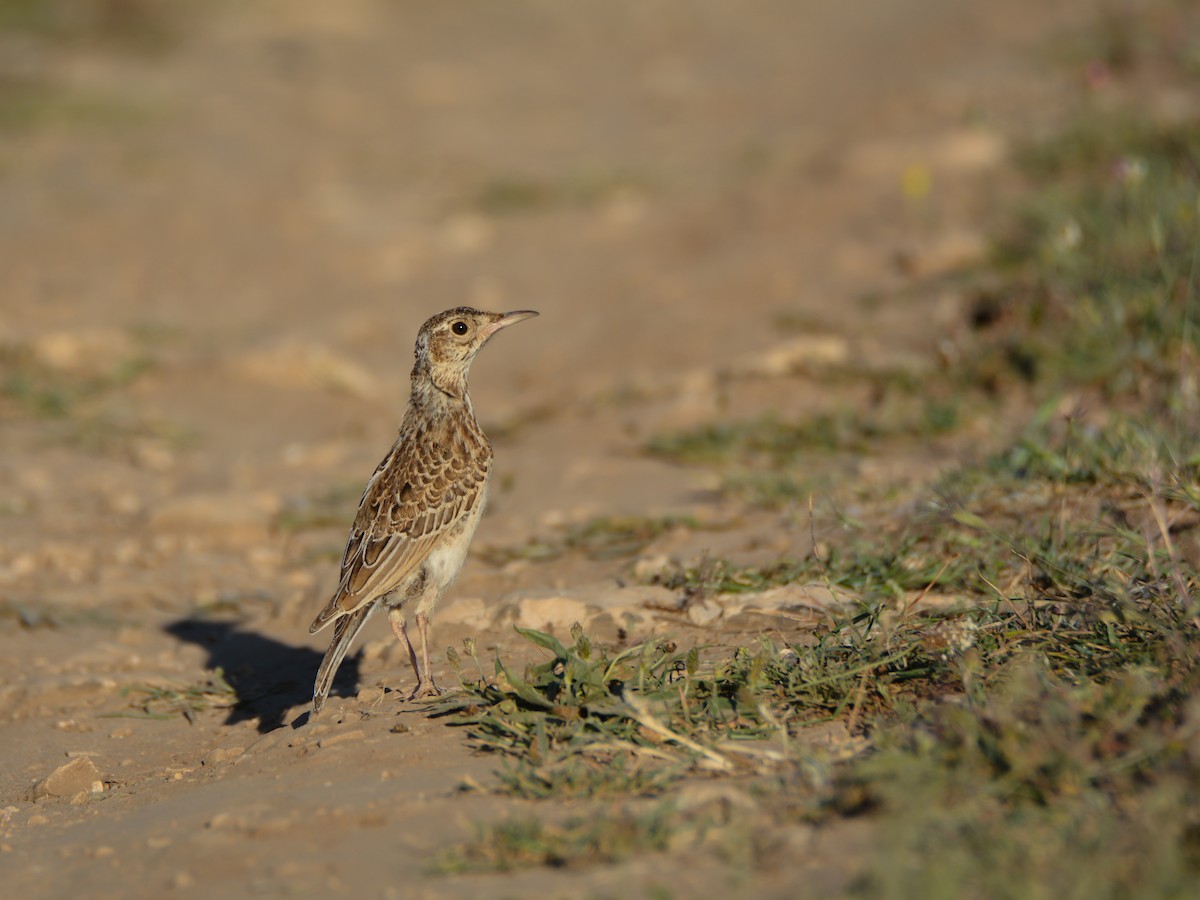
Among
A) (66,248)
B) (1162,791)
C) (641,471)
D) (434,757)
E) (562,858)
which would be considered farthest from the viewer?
(66,248)

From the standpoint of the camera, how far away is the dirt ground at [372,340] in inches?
161

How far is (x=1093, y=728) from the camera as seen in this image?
11.2 feet

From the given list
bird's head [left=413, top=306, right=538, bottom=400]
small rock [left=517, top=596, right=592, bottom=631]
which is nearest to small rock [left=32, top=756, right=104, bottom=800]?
small rock [left=517, top=596, right=592, bottom=631]

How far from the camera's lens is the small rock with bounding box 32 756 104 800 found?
463 centimetres

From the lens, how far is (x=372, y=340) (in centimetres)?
1081

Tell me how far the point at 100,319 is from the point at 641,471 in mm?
5583

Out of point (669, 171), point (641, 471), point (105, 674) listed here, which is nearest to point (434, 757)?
point (105, 674)

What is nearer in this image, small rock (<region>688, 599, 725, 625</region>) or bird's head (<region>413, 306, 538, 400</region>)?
small rock (<region>688, 599, 725, 625</region>)

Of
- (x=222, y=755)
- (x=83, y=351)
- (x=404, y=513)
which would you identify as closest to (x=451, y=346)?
(x=404, y=513)

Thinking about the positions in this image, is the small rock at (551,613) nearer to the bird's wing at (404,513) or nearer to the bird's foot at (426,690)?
the bird's wing at (404,513)

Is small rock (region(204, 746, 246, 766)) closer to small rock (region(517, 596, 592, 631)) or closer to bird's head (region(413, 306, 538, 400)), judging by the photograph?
small rock (region(517, 596, 592, 631))

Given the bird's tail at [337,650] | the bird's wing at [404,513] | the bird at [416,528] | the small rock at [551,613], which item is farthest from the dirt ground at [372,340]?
the bird's wing at [404,513]

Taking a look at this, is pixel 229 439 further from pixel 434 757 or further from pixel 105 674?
pixel 434 757

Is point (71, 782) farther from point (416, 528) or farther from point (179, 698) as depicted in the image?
point (416, 528)
